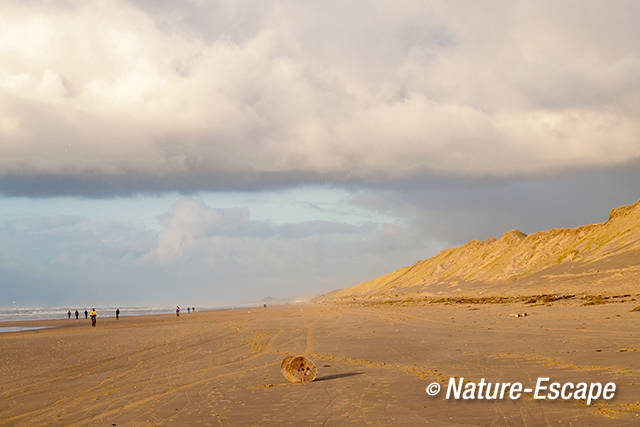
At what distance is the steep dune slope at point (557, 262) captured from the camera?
58562 millimetres

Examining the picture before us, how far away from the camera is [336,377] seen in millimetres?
14523

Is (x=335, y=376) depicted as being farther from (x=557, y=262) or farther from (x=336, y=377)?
(x=557, y=262)

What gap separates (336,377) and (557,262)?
76176 mm

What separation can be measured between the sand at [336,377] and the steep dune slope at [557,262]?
3477 cm

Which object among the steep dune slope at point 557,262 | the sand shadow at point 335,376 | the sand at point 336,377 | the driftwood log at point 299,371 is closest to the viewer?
the sand at point 336,377

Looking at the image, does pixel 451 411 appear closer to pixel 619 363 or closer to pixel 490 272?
pixel 619 363

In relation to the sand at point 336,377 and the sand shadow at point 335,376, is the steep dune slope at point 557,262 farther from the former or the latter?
the sand shadow at point 335,376

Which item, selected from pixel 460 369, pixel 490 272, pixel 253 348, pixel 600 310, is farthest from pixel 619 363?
pixel 490 272

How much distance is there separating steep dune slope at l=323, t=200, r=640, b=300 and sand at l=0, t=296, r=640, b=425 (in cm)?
3477

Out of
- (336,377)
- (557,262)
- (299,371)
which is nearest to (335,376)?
(336,377)

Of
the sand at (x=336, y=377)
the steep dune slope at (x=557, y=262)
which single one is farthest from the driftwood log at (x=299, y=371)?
the steep dune slope at (x=557, y=262)

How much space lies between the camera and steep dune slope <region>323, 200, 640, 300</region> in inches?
2306

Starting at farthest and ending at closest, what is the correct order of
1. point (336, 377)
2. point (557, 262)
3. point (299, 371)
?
point (557, 262) < point (336, 377) < point (299, 371)

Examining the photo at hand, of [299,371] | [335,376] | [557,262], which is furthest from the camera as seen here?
[557,262]
